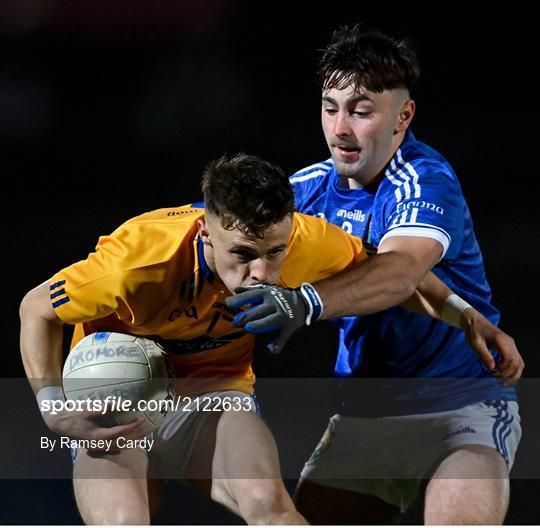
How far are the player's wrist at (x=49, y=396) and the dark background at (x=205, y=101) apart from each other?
6.23 ft

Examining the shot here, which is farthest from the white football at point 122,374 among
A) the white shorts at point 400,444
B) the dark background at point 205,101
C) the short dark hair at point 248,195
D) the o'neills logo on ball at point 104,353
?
the dark background at point 205,101

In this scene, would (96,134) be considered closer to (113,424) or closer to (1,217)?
(1,217)

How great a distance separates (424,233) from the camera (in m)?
2.90

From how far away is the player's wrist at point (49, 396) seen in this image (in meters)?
2.79

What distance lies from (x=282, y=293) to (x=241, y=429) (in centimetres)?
47

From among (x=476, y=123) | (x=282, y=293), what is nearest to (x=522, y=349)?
(x=476, y=123)

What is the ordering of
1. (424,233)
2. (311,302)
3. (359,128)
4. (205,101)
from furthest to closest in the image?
(205,101) < (359,128) < (424,233) < (311,302)

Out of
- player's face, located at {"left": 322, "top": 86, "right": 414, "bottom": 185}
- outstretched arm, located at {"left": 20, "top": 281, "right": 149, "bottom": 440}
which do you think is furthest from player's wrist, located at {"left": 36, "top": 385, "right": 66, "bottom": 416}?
player's face, located at {"left": 322, "top": 86, "right": 414, "bottom": 185}

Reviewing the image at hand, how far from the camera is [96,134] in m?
4.88

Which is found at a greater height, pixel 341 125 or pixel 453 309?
pixel 341 125

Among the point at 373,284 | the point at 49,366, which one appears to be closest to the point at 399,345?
the point at 373,284

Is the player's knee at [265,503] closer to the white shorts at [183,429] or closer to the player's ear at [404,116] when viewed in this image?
the white shorts at [183,429]

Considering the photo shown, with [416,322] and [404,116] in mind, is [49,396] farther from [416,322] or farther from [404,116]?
[404,116]

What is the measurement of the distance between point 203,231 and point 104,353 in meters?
0.38
